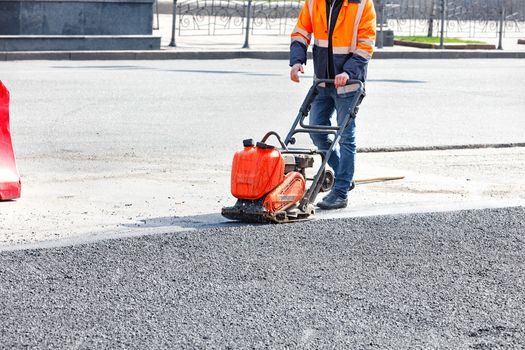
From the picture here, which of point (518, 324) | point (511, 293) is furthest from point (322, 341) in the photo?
point (511, 293)

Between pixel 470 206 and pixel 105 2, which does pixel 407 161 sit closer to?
pixel 470 206

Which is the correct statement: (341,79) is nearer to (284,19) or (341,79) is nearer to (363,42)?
(363,42)

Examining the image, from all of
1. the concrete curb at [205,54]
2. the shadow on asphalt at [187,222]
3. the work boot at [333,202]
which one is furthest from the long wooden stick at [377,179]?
the concrete curb at [205,54]

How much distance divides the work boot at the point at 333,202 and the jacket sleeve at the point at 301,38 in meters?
0.97

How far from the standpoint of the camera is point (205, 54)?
22.2 meters

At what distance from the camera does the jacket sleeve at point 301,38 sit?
7.98 metres

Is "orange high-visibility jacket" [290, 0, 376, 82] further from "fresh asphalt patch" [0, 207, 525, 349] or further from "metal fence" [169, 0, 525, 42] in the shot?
"metal fence" [169, 0, 525, 42]

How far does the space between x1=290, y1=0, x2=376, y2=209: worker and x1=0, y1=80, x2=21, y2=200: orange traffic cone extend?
83.2 inches

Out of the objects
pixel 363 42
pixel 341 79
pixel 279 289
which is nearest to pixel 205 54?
pixel 363 42

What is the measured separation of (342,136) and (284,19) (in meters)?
27.3

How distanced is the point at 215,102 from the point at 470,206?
21.7 ft

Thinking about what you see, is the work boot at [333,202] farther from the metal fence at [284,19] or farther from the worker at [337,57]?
the metal fence at [284,19]

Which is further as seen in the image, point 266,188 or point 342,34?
point 342,34

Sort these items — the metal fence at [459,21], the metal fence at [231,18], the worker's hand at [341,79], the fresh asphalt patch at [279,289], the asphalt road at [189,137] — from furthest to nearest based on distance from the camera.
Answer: the metal fence at [459,21]
the metal fence at [231,18]
the asphalt road at [189,137]
the worker's hand at [341,79]
the fresh asphalt patch at [279,289]
